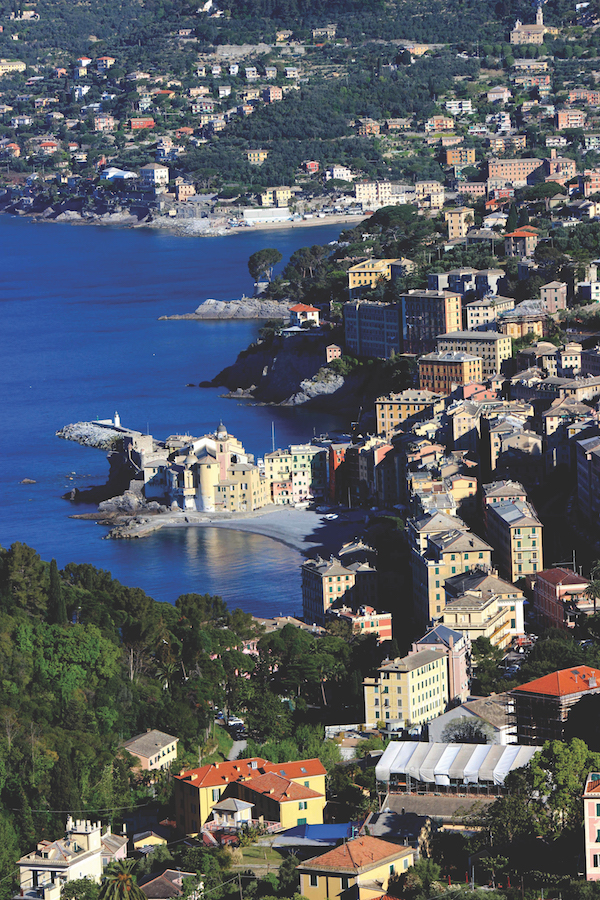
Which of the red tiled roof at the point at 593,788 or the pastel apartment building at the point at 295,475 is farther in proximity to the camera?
the pastel apartment building at the point at 295,475

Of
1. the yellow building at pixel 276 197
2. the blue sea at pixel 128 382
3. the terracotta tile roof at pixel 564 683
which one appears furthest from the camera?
the yellow building at pixel 276 197

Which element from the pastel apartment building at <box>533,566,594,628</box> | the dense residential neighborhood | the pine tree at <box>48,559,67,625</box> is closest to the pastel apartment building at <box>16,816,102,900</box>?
the dense residential neighborhood

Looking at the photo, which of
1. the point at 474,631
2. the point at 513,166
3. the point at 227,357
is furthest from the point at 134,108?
the point at 474,631

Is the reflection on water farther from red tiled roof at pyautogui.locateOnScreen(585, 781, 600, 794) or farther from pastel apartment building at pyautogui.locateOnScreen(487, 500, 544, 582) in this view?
red tiled roof at pyautogui.locateOnScreen(585, 781, 600, 794)

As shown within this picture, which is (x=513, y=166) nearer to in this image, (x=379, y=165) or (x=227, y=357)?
(x=379, y=165)

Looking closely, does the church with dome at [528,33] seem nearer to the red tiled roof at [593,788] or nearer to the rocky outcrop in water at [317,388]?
the rocky outcrop in water at [317,388]

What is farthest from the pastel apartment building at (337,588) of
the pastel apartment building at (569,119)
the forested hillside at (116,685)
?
the pastel apartment building at (569,119)
